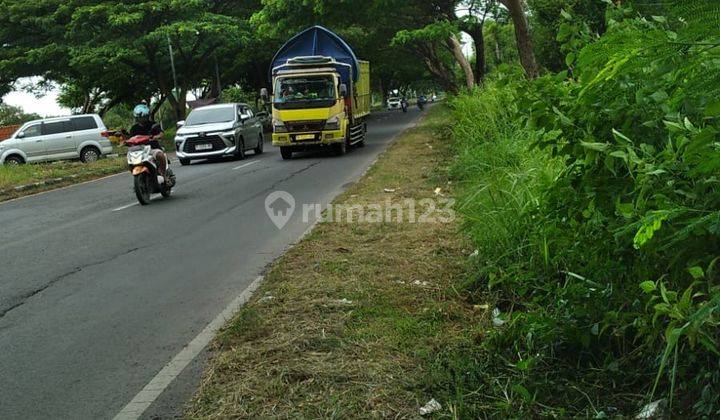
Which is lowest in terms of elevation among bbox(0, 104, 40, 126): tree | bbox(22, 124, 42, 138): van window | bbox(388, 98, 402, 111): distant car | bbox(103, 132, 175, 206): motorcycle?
bbox(388, 98, 402, 111): distant car

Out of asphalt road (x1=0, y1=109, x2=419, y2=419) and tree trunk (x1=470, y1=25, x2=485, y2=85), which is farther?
tree trunk (x1=470, y1=25, x2=485, y2=85)

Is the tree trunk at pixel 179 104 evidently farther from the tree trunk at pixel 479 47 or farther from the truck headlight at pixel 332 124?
the truck headlight at pixel 332 124

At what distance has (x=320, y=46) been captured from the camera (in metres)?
21.2

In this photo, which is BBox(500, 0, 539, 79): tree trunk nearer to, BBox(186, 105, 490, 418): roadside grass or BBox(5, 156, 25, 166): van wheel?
BBox(186, 105, 490, 418): roadside grass

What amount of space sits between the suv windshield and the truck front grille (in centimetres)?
301

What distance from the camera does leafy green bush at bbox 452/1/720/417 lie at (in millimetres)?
2281

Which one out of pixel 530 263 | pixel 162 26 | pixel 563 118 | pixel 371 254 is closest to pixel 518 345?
pixel 530 263

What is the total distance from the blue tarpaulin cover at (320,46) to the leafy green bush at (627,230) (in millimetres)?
17371

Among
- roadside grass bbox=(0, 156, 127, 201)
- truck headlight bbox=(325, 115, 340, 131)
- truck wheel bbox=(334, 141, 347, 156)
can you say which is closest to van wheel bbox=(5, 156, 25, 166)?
roadside grass bbox=(0, 156, 127, 201)

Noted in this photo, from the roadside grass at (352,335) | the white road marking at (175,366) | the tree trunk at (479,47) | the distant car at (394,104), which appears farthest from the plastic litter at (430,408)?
the distant car at (394,104)

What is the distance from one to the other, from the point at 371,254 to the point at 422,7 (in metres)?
19.5

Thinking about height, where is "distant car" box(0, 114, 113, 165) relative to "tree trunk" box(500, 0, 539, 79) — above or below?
below

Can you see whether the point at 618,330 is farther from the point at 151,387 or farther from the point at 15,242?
the point at 15,242

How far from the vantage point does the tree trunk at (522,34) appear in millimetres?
15469
